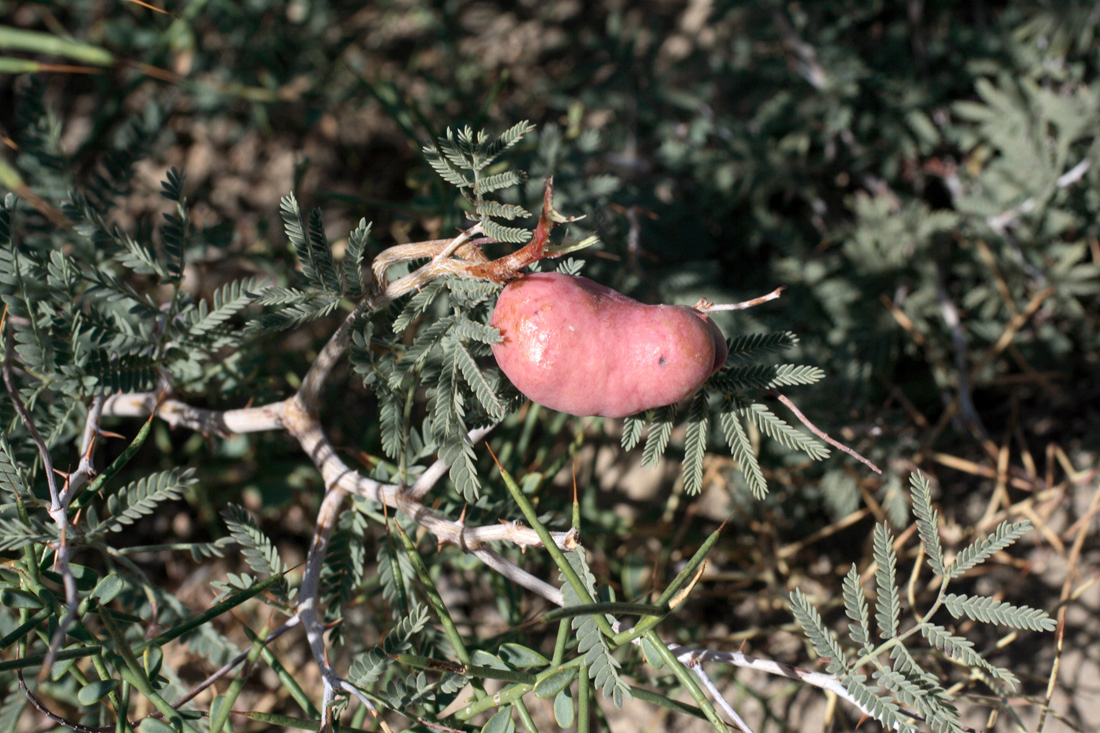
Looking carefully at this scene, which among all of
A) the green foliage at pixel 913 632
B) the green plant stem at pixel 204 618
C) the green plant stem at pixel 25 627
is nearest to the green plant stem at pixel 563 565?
the green foliage at pixel 913 632

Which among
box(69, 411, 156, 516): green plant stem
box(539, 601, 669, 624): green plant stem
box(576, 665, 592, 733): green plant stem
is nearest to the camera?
box(539, 601, 669, 624): green plant stem

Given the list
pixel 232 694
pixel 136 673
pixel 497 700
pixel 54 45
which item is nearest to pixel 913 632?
pixel 497 700

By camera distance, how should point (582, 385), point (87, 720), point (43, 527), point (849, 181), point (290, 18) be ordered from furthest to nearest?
point (290, 18) < point (849, 181) < point (87, 720) < point (43, 527) < point (582, 385)

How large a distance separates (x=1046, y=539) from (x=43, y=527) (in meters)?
2.42

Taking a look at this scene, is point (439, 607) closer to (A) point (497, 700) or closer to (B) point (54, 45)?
(A) point (497, 700)

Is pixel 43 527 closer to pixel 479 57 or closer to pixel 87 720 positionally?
pixel 87 720

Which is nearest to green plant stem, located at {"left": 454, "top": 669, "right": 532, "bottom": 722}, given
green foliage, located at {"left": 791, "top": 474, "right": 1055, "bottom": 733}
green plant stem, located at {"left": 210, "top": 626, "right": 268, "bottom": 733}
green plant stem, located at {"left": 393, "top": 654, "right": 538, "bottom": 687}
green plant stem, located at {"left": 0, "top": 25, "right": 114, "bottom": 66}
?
green plant stem, located at {"left": 393, "top": 654, "right": 538, "bottom": 687}

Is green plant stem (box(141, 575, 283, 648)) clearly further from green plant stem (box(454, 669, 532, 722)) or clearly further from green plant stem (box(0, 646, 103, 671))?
green plant stem (box(454, 669, 532, 722))

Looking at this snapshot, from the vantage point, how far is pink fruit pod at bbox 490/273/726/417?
0.96 m

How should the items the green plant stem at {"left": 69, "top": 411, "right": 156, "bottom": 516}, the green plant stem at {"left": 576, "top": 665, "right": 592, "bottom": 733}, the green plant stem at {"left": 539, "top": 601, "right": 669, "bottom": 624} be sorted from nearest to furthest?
the green plant stem at {"left": 539, "top": 601, "right": 669, "bottom": 624}
the green plant stem at {"left": 576, "top": 665, "right": 592, "bottom": 733}
the green plant stem at {"left": 69, "top": 411, "right": 156, "bottom": 516}

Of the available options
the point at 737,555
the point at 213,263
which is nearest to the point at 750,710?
the point at 737,555

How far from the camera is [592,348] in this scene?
97 centimetres

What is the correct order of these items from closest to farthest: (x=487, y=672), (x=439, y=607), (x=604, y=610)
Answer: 1. (x=604, y=610)
2. (x=487, y=672)
3. (x=439, y=607)

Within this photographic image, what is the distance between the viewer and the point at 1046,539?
6.51 ft
